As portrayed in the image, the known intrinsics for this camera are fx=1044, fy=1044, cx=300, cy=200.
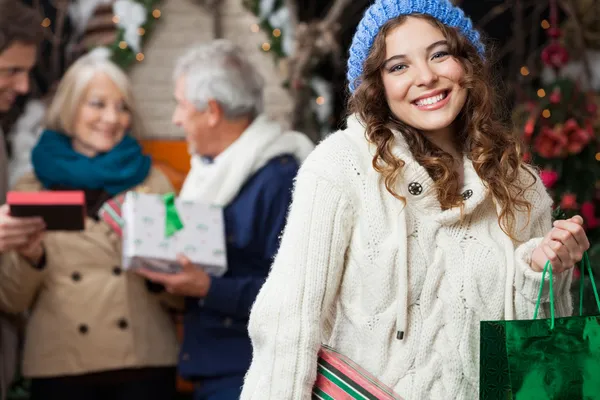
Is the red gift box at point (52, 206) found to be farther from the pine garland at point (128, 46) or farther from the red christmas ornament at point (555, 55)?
the red christmas ornament at point (555, 55)

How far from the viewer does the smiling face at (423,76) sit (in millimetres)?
2154

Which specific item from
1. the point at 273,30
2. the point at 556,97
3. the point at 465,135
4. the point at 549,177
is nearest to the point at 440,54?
the point at 465,135

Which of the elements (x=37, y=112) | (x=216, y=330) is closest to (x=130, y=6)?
(x=37, y=112)

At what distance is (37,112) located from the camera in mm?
5273

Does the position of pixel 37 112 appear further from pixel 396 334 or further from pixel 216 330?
pixel 396 334

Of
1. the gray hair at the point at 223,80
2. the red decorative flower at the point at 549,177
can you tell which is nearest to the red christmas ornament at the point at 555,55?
the red decorative flower at the point at 549,177

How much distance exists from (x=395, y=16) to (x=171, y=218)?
1622 mm

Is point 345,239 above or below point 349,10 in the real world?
below

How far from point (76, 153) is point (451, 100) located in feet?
7.12

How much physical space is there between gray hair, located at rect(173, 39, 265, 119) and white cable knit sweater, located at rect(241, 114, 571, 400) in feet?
5.22

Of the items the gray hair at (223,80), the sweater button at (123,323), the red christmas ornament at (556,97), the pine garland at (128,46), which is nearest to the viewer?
the gray hair at (223,80)

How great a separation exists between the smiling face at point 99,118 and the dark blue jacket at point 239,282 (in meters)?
0.74

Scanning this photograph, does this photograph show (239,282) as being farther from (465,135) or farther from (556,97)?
(556,97)

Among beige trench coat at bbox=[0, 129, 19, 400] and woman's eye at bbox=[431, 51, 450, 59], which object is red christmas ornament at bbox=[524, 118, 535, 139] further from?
woman's eye at bbox=[431, 51, 450, 59]
